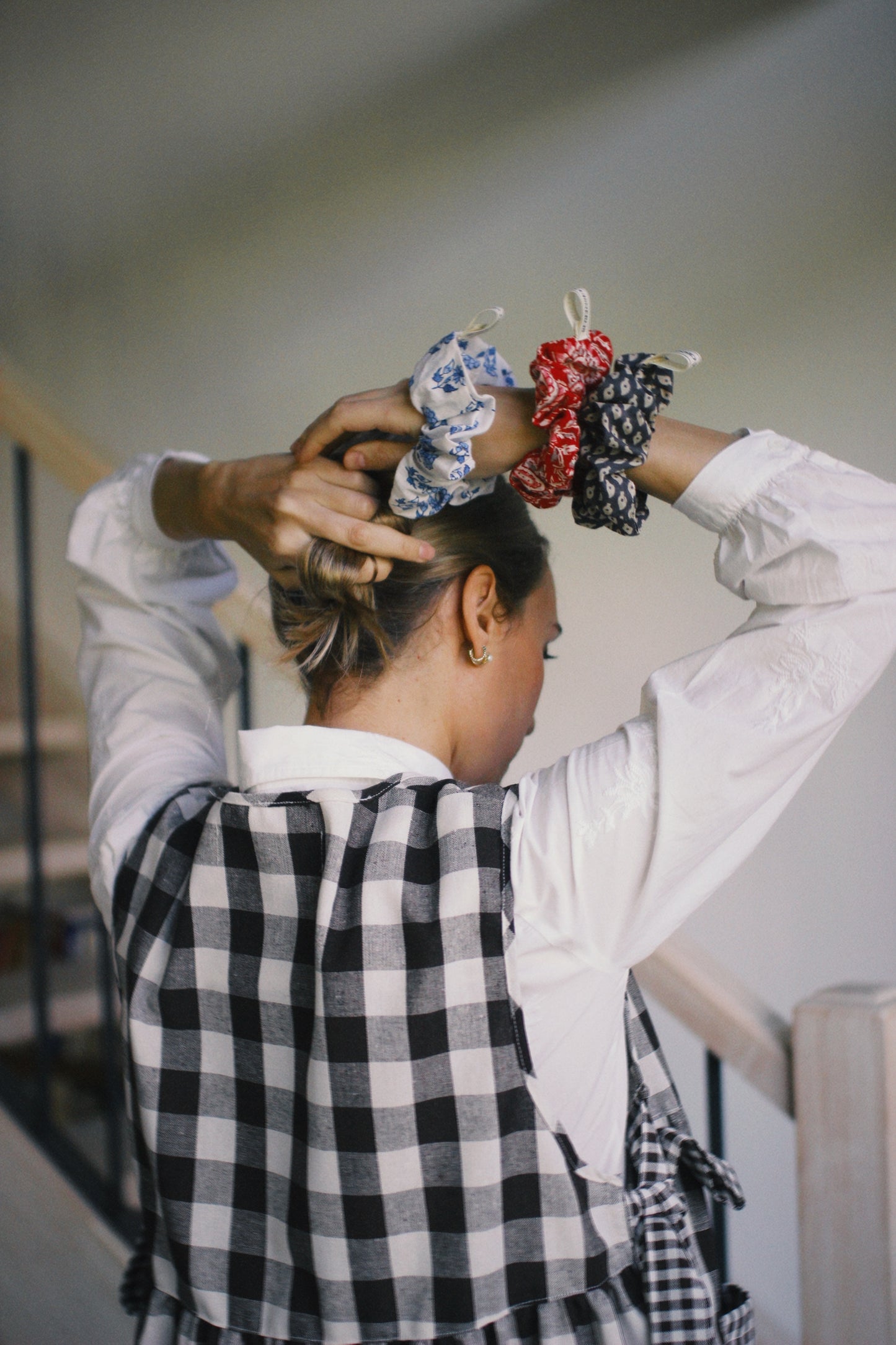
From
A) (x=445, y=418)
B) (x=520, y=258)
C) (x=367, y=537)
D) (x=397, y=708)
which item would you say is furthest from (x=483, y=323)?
(x=520, y=258)

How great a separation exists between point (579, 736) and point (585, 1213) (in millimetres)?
1421

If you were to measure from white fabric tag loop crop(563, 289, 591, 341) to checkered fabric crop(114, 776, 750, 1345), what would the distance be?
0.32 metres

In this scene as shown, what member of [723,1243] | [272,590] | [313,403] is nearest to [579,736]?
[313,403]

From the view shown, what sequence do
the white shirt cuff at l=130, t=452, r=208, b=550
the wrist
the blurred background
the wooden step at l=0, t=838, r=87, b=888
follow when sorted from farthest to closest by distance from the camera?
the wooden step at l=0, t=838, r=87, b=888
the blurred background
the white shirt cuff at l=130, t=452, r=208, b=550
the wrist

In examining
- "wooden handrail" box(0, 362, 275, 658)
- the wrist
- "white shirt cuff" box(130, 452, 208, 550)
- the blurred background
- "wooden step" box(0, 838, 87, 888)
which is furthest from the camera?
"wooden step" box(0, 838, 87, 888)

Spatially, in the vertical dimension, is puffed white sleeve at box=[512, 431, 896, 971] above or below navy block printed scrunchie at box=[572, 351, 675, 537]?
below

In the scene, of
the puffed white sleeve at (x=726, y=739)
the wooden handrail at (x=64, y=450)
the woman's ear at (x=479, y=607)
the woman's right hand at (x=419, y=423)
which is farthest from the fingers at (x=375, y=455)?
the wooden handrail at (x=64, y=450)

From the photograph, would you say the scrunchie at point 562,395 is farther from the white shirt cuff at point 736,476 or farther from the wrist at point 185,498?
the wrist at point 185,498

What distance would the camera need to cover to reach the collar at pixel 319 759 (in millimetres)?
756

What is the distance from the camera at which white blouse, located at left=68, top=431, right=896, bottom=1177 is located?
65 cm

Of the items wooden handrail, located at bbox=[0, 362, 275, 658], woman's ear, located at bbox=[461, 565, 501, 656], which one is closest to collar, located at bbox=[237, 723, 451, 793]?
woman's ear, located at bbox=[461, 565, 501, 656]

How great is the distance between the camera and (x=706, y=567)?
1911 mm

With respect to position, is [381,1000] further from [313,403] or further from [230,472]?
[313,403]

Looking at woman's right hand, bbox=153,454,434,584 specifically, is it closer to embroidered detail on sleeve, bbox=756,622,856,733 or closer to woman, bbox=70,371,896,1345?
woman, bbox=70,371,896,1345
